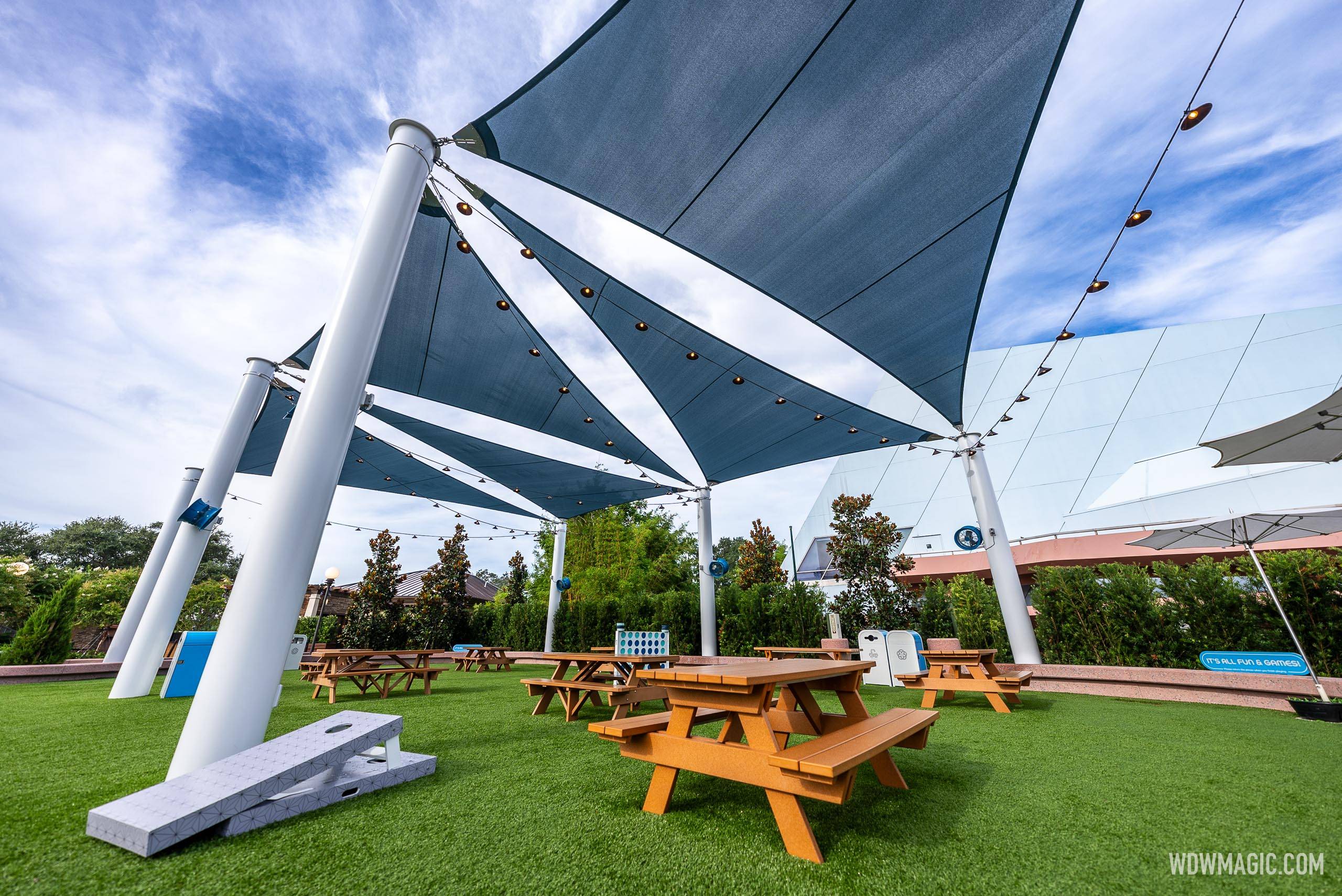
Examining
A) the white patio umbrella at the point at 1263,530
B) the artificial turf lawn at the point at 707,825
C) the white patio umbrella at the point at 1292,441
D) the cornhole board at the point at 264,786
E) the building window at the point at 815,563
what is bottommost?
the artificial turf lawn at the point at 707,825

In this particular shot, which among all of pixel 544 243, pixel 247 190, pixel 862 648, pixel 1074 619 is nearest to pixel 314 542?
pixel 544 243

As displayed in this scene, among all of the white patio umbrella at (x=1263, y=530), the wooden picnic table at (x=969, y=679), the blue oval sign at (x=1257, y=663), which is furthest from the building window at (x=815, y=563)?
the blue oval sign at (x=1257, y=663)

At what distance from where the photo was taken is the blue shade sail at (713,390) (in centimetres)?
536

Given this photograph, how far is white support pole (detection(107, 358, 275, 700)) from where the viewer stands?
4.86 metres

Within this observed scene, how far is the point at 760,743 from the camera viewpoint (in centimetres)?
165

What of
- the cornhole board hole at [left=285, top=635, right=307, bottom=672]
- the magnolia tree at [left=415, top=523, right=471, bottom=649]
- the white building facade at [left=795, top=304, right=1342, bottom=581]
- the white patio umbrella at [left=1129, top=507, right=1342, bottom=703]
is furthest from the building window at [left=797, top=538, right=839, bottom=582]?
the cornhole board hole at [left=285, top=635, right=307, bottom=672]

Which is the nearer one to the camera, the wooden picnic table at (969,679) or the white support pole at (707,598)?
the wooden picnic table at (969,679)

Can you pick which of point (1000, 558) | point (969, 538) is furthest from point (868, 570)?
point (1000, 558)

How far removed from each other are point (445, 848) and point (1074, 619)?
7.75m

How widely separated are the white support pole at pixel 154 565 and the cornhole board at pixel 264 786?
6771mm

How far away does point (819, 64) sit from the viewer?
3.26 metres

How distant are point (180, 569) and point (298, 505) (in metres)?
4.45

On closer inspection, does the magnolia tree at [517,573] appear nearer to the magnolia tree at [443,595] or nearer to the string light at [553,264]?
the magnolia tree at [443,595]

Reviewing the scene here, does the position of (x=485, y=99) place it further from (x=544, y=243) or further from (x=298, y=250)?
(x=298, y=250)
